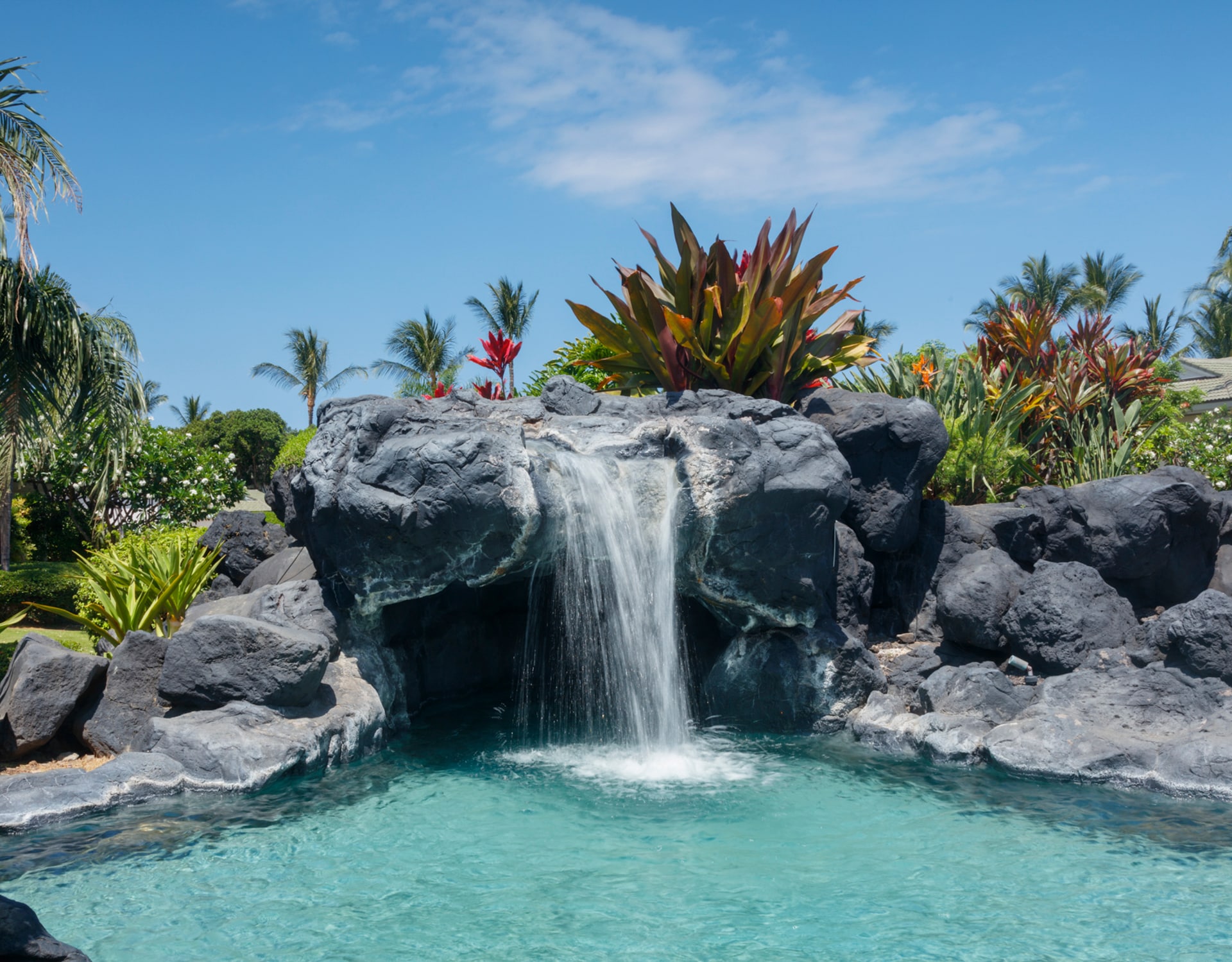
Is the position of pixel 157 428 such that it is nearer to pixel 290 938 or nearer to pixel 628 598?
pixel 628 598

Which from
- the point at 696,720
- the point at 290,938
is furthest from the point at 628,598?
the point at 290,938

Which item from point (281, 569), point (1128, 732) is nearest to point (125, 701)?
point (281, 569)

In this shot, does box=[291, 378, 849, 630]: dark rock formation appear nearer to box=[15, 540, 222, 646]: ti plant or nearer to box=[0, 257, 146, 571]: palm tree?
box=[15, 540, 222, 646]: ti plant

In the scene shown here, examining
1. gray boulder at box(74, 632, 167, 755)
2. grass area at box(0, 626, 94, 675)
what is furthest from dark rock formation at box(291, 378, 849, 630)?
grass area at box(0, 626, 94, 675)

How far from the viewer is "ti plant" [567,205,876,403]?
10.5 meters

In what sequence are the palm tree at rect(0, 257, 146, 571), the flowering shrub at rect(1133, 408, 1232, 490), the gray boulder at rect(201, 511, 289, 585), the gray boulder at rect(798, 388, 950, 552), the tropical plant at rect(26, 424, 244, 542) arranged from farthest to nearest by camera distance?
the tropical plant at rect(26, 424, 244, 542) → the flowering shrub at rect(1133, 408, 1232, 490) → the palm tree at rect(0, 257, 146, 571) → the gray boulder at rect(201, 511, 289, 585) → the gray boulder at rect(798, 388, 950, 552)

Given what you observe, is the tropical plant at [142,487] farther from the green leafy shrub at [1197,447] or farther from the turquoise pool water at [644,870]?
the green leafy shrub at [1197,447]

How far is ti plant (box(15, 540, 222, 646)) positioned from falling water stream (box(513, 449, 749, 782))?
422cm

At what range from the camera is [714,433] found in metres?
8.40

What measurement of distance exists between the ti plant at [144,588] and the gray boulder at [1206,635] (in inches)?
388

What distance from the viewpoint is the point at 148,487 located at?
1886 cm

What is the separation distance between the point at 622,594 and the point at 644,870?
310cm

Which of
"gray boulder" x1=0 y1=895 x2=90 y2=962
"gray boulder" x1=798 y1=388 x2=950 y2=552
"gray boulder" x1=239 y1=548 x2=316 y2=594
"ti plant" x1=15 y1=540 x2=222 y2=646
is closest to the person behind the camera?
"gray boulder" x1=0 y1=895 x2=90 y2=962

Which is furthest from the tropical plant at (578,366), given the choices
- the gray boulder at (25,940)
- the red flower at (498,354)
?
the gray boulder at (25,940)
